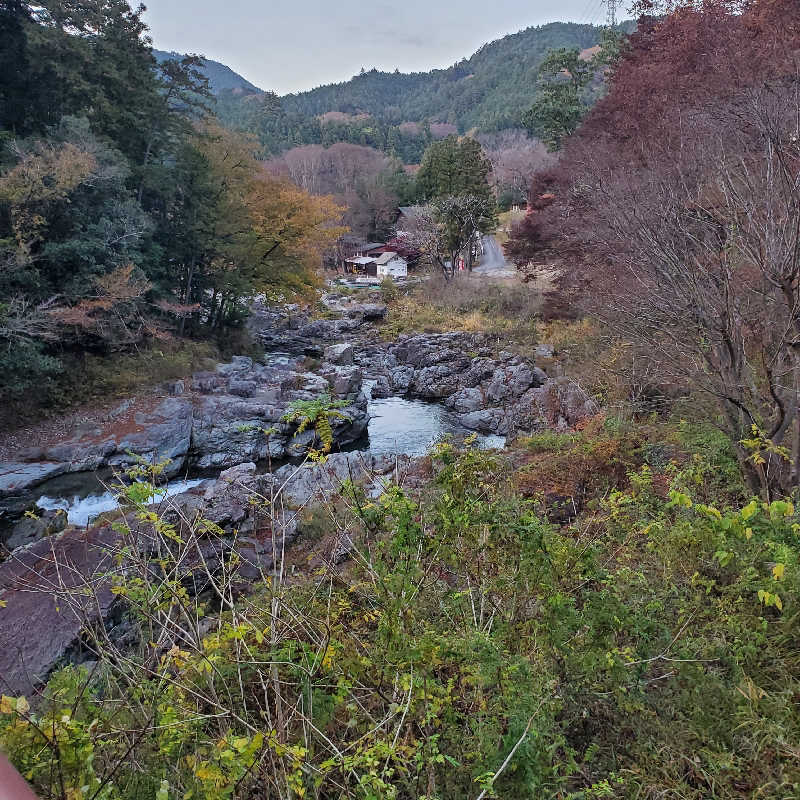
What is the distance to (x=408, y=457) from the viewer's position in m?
9.41

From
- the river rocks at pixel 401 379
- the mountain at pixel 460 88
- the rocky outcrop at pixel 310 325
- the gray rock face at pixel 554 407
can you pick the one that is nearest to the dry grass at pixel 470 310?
the rocky outcrop at pixel 310 325

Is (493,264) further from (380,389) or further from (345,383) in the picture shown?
(345,383)

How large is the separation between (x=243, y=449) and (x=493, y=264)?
24.4 m

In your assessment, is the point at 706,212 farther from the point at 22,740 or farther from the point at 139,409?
the point at 139,409

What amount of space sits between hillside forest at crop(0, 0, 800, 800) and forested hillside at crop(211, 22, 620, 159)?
4143 cm

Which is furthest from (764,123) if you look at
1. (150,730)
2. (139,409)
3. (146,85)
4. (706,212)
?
(146,85)

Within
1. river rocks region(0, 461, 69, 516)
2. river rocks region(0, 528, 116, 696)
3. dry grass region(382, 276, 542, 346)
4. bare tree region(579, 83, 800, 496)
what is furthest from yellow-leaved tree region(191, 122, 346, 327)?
bare tree region(579, 83, 800, 496)

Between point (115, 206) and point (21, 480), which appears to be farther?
point (115, 206)

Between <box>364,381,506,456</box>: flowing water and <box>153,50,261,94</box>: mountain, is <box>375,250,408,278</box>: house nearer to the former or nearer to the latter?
<box>364,381,506,456</box>: flowing water

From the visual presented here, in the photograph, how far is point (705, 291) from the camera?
429cm

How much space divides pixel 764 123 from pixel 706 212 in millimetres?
853

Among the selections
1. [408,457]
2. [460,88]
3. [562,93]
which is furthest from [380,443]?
[460,88]

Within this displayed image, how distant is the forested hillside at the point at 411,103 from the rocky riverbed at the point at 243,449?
47.2 metres

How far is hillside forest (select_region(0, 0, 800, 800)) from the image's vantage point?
83.9 inches
